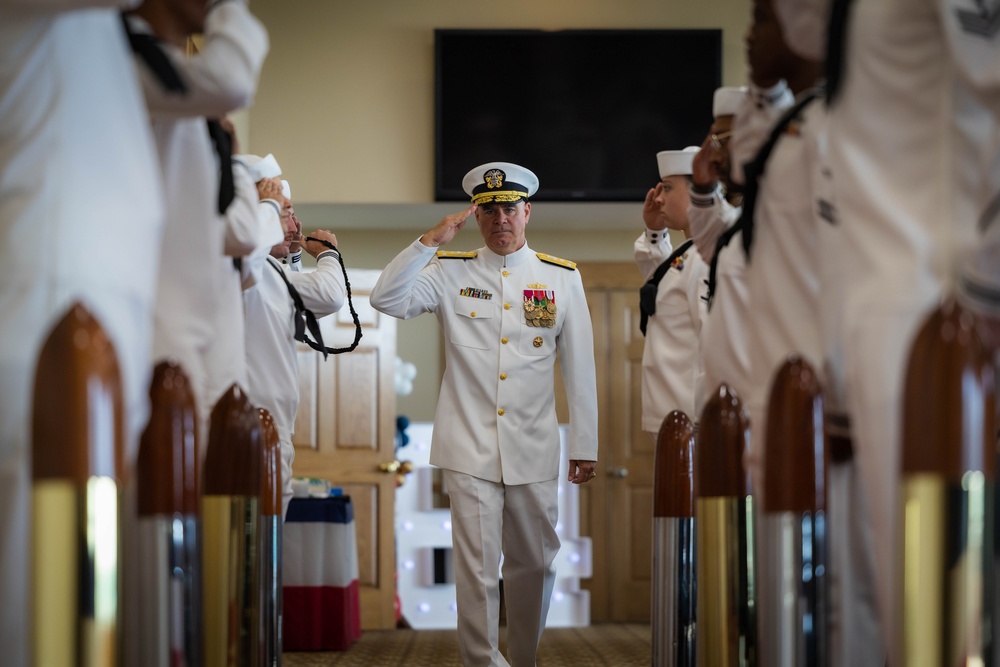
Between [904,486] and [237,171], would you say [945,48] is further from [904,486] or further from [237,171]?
[237,171]

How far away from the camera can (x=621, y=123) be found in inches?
282

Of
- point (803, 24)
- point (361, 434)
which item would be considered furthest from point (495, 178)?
point (361, 434)

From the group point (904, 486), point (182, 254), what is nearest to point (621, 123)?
point (182, 254)

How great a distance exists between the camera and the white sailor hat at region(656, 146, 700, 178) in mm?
4277

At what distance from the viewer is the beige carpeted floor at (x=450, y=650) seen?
522 cm

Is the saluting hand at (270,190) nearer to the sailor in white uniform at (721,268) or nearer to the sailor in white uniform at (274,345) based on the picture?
the sailor in white uniform at (274,345)

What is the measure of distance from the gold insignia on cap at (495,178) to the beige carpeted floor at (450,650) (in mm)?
2200

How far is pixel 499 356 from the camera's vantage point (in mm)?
4301

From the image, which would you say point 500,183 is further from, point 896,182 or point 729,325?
point 896,182

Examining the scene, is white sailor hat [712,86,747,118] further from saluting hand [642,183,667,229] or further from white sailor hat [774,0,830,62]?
saluting hand [642,183,667,229]

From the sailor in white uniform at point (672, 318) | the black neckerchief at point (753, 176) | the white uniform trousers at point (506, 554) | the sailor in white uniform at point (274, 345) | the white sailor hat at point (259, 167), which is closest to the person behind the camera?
the black neckerchief at point (753, 176)

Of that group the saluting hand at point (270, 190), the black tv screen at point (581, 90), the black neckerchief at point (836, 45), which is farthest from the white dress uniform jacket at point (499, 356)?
the black tv screen at point (581, 90)

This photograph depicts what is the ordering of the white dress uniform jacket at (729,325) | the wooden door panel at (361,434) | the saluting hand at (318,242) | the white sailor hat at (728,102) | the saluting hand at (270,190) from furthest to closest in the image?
the wooden door panel at (361,434)
the saluting hand at (318,242)
the saluting hand at (270,190)
the white sailor hat at (728,102)
the white dress uniform jacket at (729,325)

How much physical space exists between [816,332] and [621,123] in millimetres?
5408
